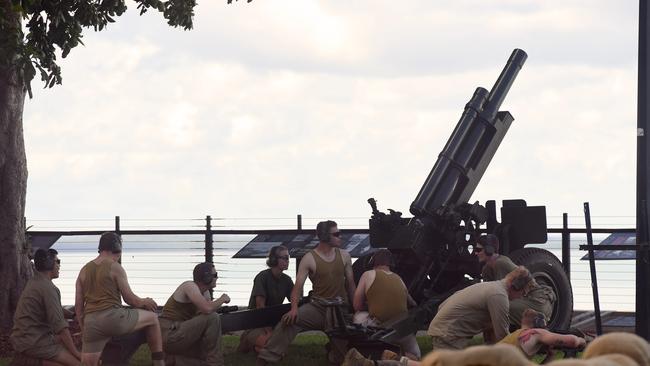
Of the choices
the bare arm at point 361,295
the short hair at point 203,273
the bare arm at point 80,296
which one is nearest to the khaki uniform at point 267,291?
the bare arm at point 361,295

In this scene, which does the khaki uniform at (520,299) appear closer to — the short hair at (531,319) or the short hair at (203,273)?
the short hair at (531,319)

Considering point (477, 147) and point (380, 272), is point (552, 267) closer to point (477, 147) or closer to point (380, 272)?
point (477, 147)

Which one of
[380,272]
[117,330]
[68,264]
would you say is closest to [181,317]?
[117,330]

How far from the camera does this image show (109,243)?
11.9 meters

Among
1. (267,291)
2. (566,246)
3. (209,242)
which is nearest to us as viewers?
(267,291)

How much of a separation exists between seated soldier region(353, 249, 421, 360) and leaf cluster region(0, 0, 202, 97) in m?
4.67

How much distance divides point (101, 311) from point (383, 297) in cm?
287

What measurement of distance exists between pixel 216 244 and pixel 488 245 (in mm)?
8719

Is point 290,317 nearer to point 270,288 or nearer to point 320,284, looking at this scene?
point 320,284

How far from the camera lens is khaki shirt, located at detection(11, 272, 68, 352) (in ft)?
40.3

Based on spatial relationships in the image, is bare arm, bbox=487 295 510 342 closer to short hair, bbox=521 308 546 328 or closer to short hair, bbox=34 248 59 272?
short hair, bbox=521 308 546 328

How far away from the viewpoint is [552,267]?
49.3ft

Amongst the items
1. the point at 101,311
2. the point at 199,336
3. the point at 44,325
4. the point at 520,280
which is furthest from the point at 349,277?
the point at 520,280

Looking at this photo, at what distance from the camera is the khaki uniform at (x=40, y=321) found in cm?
1228
